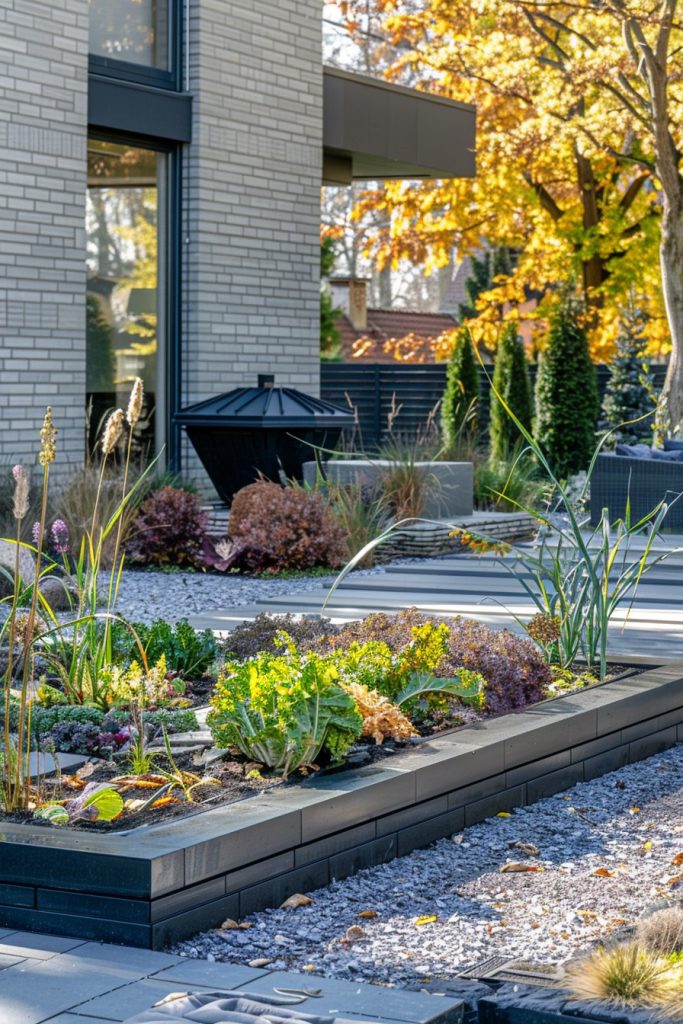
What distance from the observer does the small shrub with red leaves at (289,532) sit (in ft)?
33.4

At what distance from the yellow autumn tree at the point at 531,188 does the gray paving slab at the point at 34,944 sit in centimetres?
1917

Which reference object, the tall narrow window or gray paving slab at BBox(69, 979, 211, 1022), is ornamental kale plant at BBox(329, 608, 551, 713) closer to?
gray paving slab at BBox(69, 979, 211, 1022)

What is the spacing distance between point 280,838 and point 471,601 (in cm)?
504

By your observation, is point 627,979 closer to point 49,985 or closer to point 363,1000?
point 363,1000

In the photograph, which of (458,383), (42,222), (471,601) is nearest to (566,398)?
(458,383)

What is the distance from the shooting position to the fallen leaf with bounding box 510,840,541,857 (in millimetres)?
4352

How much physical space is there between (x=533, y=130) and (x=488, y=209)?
3181mm

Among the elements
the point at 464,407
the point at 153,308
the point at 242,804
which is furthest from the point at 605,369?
the point at 242,804

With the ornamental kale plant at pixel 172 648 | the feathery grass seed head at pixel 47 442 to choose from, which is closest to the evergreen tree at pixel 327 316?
the ornamental kale plant at pixel 172 648

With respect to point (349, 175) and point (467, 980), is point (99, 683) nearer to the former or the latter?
point (467, 980)

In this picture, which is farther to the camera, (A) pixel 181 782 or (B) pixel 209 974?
(A) pixel 181 782

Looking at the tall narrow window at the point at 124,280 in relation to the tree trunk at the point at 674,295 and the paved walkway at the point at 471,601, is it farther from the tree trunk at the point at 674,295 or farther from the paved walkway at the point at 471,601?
the tree trunk at the point at 674,295

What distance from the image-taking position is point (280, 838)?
3.79 metres

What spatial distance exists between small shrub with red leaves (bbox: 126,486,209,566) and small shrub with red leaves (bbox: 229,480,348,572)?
0.97ft
